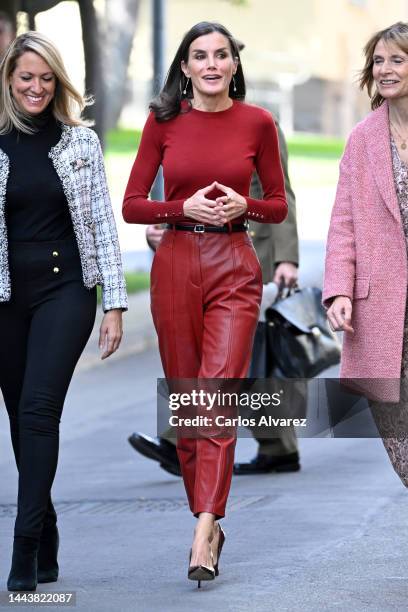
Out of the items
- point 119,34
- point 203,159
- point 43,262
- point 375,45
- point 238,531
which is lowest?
point 238,531

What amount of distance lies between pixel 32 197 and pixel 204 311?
78 cm

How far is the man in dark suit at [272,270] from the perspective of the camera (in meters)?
7.89

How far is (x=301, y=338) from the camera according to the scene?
836cm

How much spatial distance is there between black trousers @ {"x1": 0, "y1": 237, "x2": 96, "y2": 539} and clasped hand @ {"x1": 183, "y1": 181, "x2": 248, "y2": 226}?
453mm

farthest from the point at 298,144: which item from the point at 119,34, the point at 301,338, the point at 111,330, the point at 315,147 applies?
the point at 111,330

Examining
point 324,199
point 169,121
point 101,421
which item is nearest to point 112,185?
point 324,199

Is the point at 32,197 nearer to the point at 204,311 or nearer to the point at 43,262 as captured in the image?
the point at 43,262

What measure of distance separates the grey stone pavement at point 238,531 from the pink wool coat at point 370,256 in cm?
85

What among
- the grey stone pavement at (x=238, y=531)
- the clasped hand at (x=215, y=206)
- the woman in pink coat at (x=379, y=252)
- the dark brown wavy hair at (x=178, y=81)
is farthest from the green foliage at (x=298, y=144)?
the woman in pink coat at (x=379, y=252)

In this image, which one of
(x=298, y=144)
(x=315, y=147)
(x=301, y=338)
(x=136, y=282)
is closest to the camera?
(x=301, y=338)

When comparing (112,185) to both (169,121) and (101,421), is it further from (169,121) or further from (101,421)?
(169,121)

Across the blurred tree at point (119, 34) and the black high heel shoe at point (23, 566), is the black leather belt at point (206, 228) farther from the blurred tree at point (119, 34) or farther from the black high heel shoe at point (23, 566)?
the blurred tree at point (119, 34)

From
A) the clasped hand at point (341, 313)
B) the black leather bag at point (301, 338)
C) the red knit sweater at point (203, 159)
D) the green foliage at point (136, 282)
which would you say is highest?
the red knit sweater at point (203, 159)

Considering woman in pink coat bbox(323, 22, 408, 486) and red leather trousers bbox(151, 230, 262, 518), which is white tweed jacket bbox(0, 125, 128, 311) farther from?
woman in pink coat bbox(323, 22, 408, 486)
